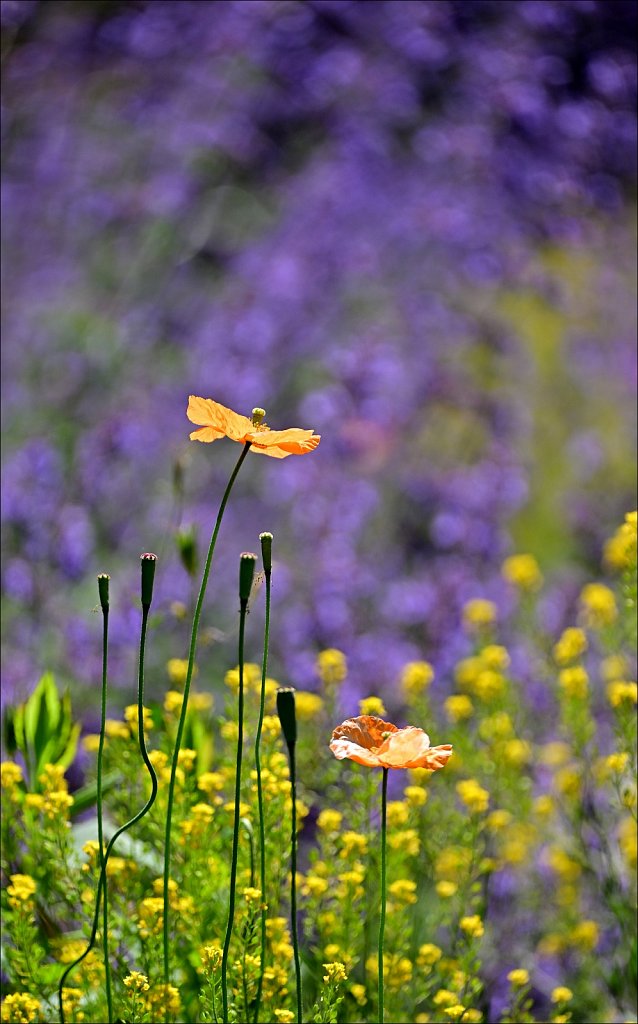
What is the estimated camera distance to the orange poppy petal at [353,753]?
1024mm

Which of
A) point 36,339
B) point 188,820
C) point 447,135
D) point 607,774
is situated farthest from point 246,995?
point 447,135

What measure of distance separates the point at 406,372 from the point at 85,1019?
2.42 m

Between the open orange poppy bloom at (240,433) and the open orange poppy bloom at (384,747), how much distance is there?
9.8 inches

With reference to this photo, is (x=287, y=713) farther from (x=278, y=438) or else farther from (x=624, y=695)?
(x=624, y=695)

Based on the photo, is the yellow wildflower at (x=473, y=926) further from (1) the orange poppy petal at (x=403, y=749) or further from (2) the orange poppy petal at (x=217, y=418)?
(2) the orange poppy petal at (x=217, y=418)

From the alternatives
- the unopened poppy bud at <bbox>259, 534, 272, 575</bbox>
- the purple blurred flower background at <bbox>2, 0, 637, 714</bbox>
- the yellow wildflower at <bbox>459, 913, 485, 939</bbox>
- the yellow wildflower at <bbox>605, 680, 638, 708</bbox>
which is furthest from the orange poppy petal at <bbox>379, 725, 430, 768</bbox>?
the purple blurred flower background at <bbox>2, 0, 637, 714</bbox>

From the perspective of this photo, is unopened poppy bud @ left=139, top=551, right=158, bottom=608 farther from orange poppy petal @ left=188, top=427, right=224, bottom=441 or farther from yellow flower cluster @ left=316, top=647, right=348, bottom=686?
yellow flower cluster @ left=316, top=647, right=348, bottom=686

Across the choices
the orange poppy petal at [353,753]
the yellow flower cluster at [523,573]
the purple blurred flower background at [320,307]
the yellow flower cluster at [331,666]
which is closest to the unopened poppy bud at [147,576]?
the orange poppy petal at [353,753]

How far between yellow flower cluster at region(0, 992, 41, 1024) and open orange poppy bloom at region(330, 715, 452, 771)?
43 centimetres

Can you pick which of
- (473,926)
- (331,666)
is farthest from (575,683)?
(473,926)

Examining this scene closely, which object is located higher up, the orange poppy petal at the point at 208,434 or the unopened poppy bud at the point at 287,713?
the orange poppy petal at the point at 208,434

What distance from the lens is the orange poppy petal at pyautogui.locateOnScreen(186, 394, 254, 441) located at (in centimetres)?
109

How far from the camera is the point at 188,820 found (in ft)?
4.68

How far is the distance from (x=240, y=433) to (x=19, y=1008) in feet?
2.08
